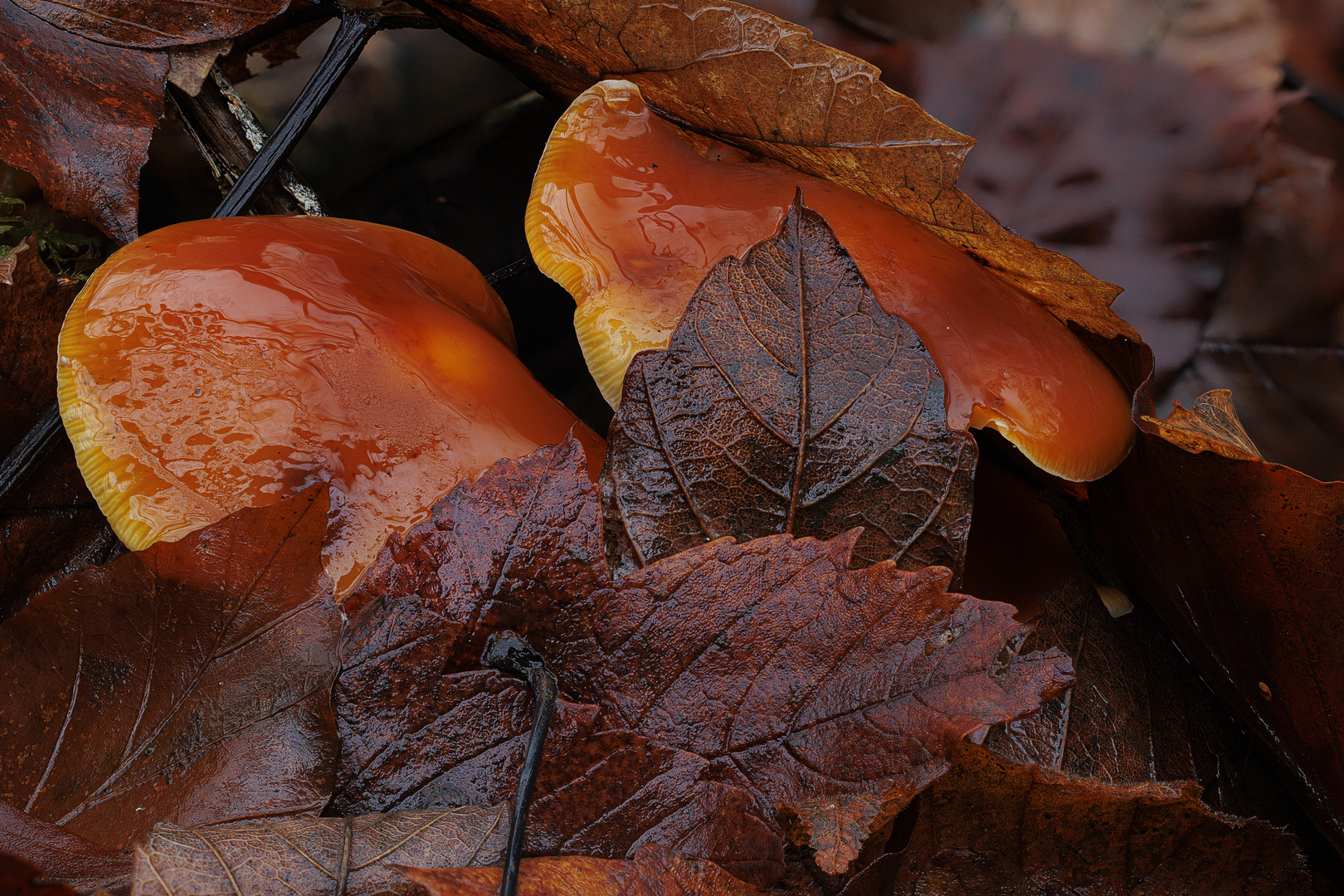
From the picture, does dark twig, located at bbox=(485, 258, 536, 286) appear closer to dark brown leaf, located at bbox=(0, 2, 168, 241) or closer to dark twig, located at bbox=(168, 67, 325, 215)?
dark twig, located at bbox=(168, 67, 325, 215)

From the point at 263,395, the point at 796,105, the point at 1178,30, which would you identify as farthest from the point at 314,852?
the point at 1178,30

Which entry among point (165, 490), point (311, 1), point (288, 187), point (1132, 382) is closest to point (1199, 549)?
point (1132, 382)

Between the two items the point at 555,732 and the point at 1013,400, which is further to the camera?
the point at 1013,400

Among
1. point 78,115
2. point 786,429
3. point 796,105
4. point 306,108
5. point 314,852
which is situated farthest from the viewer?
point 306,108

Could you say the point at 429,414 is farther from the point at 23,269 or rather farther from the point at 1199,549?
the point at 1199,549

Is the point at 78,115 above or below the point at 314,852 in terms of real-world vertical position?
above

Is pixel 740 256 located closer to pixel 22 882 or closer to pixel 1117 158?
pixel 1117 158

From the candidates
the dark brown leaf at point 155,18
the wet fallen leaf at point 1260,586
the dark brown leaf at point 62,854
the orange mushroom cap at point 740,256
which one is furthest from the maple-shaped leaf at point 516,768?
the dark brown leaf at point 155,18

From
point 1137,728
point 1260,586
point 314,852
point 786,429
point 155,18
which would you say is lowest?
point 1137,728
